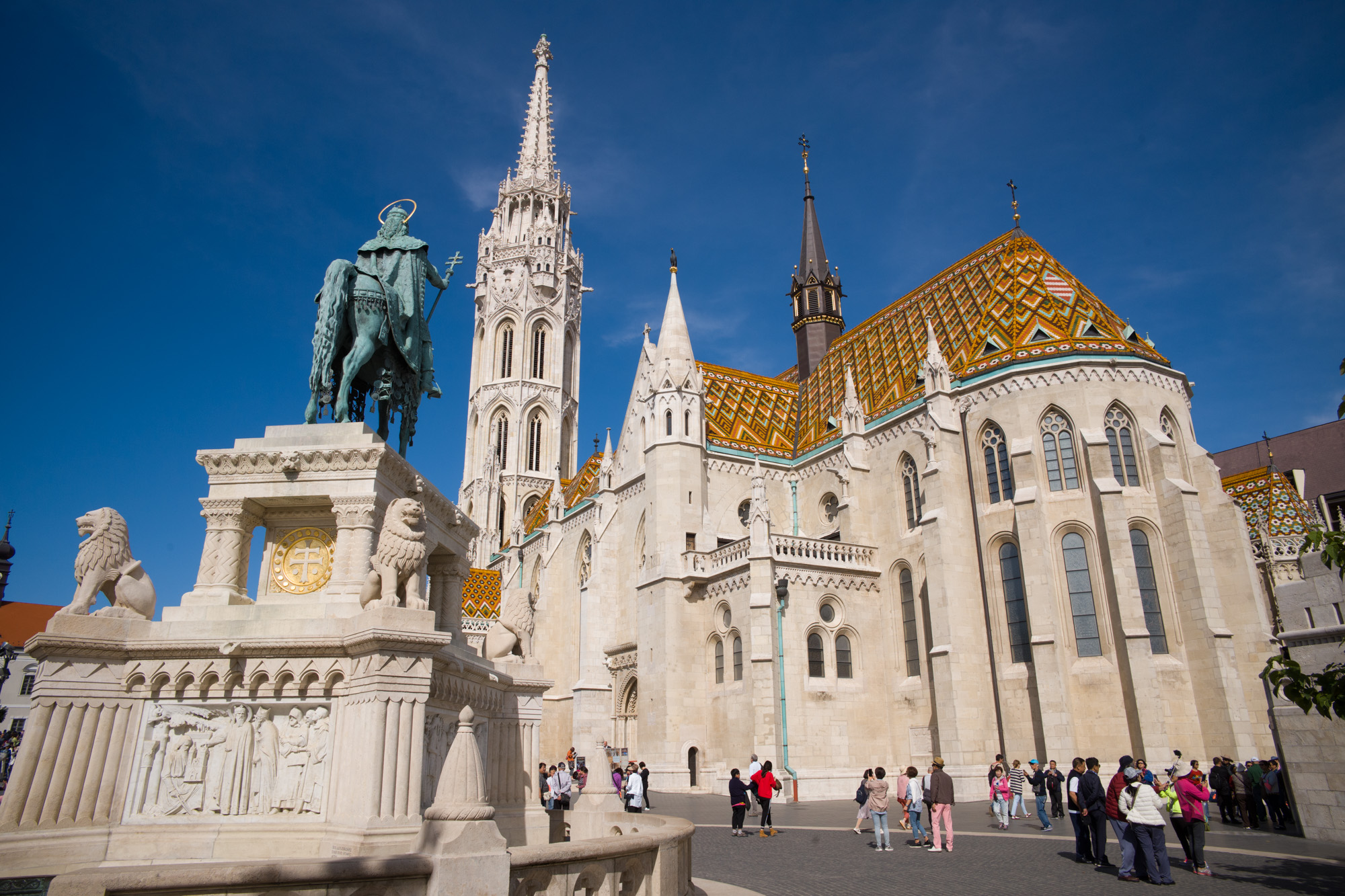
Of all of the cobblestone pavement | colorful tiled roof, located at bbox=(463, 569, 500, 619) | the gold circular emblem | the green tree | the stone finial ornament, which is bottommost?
the cobblestone pavement

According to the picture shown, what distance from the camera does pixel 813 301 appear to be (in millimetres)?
41312

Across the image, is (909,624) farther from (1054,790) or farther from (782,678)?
(1054,790)

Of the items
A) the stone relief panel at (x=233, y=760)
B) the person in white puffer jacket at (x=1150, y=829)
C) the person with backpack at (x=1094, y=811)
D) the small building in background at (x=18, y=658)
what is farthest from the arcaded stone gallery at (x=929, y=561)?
the small building in background at (x=18, y=658)

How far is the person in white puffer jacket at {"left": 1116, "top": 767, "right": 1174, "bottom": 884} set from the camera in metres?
9.69

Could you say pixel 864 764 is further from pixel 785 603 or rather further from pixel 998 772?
pixel 998 772

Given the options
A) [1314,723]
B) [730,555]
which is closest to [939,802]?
[1314,723]

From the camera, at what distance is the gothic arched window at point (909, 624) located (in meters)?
25.9

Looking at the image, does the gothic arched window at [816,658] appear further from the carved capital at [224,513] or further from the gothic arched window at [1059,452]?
the carved capital at [224,513]

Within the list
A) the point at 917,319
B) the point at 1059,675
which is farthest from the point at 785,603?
the point at 917,319

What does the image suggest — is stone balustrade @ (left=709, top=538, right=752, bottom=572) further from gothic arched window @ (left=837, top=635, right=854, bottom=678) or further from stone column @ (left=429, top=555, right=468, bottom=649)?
stone column @ (left=429, top=555, right=468, bottom=649)

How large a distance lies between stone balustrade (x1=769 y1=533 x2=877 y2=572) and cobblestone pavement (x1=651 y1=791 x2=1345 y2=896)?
1037cm

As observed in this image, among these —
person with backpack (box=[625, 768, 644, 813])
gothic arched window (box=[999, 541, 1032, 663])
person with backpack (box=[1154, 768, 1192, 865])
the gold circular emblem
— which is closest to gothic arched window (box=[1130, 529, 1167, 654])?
gothic arched window (box=[999, 541, 1032, 663])

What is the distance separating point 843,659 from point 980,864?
14.8m

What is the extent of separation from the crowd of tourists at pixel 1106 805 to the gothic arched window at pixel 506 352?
4203cm
